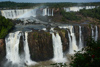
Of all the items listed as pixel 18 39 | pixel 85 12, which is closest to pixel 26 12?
pixel 85 12

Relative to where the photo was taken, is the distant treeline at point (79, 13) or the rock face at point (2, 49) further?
the distant treeline at point (79, 13)

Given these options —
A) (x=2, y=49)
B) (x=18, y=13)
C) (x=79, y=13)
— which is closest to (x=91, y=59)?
(x=2, y=49)

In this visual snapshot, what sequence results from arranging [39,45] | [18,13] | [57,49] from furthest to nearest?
[18,13] < [57,49] < [39,45]

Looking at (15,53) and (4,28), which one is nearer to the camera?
(15,53)

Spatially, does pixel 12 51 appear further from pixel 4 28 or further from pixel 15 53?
pixel 4 28

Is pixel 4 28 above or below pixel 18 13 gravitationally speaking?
below

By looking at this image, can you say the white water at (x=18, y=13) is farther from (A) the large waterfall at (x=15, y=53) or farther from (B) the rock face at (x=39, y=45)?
(B) the rock face at (x=39, y=45)

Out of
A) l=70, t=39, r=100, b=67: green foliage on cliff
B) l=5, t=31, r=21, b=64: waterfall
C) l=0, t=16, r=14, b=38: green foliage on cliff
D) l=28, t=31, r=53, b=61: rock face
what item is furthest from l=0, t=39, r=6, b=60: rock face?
l=70, t=39, r=100, b=67: green foliage on cliff

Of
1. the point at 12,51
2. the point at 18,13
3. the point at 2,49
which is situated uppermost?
the point at 18,13

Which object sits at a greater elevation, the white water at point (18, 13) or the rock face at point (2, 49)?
the white water at point (18, 13)

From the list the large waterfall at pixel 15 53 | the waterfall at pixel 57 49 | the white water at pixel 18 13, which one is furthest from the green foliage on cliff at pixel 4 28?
the white water at pixel 18 13
